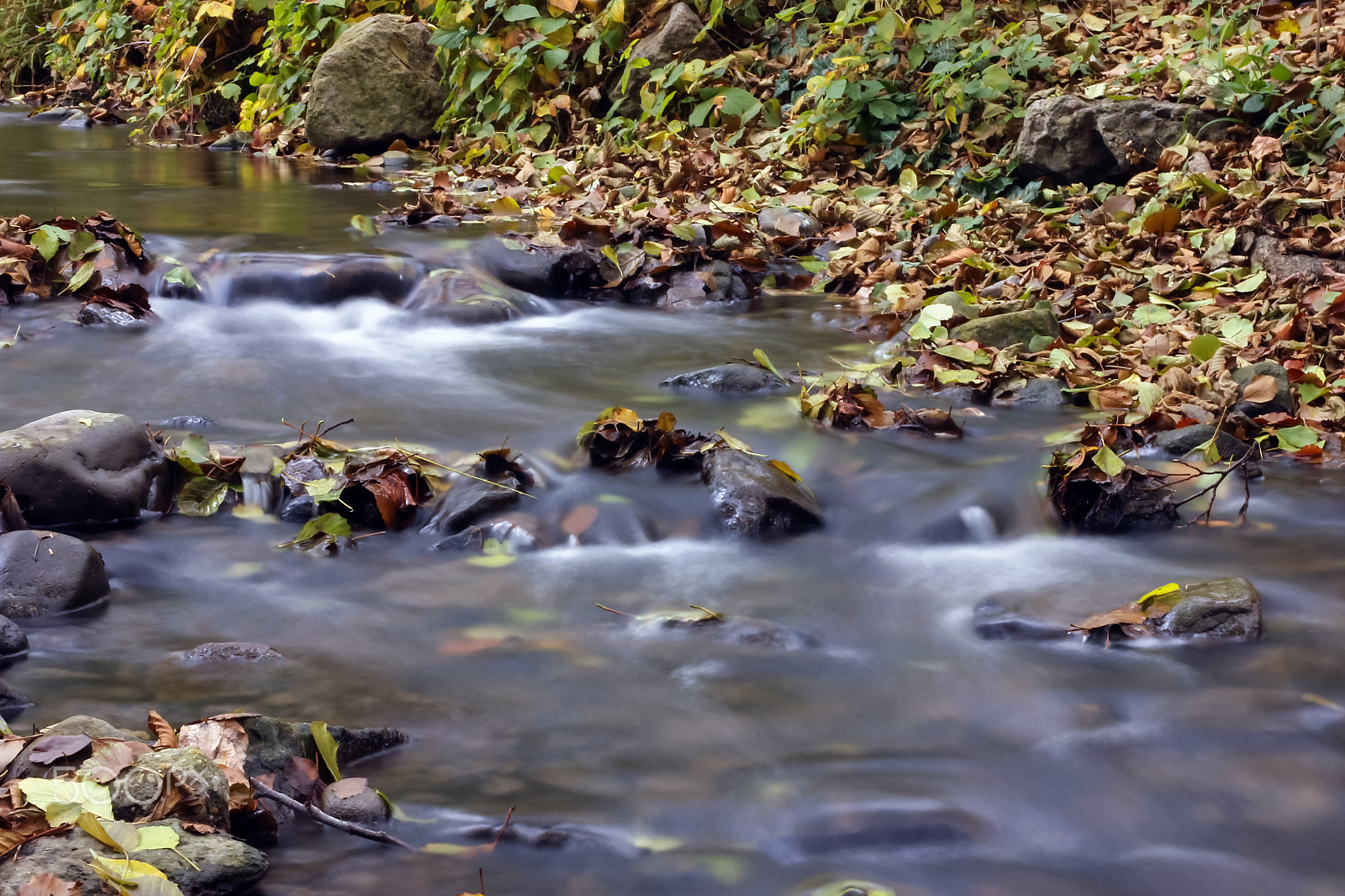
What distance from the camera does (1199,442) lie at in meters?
3.70

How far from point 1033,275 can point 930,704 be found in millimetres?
3519

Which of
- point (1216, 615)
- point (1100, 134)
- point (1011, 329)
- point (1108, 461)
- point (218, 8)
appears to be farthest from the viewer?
point (218, 8)

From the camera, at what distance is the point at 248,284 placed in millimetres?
5777

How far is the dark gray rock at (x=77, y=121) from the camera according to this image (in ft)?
48.3

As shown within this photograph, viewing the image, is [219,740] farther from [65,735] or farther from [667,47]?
[667,47]

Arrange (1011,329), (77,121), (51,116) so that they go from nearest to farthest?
(1011,329), (77,121), (51,116)

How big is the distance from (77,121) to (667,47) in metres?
9.74

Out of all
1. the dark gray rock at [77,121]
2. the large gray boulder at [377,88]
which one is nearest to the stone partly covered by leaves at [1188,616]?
the large gray boulder at [377,88]

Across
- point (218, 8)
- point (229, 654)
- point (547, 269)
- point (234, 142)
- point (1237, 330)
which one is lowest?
point (229, 654)

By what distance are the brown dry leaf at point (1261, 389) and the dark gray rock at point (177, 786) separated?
344cm

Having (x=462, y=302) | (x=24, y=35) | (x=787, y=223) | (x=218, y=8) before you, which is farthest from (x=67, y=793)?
(x=24, y=35)

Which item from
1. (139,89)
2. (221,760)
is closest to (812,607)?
(221,760)

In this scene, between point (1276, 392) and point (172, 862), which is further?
point (1276, 392)

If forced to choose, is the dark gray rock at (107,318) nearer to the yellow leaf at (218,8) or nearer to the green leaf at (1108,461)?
the green leaf at (1108,461)
